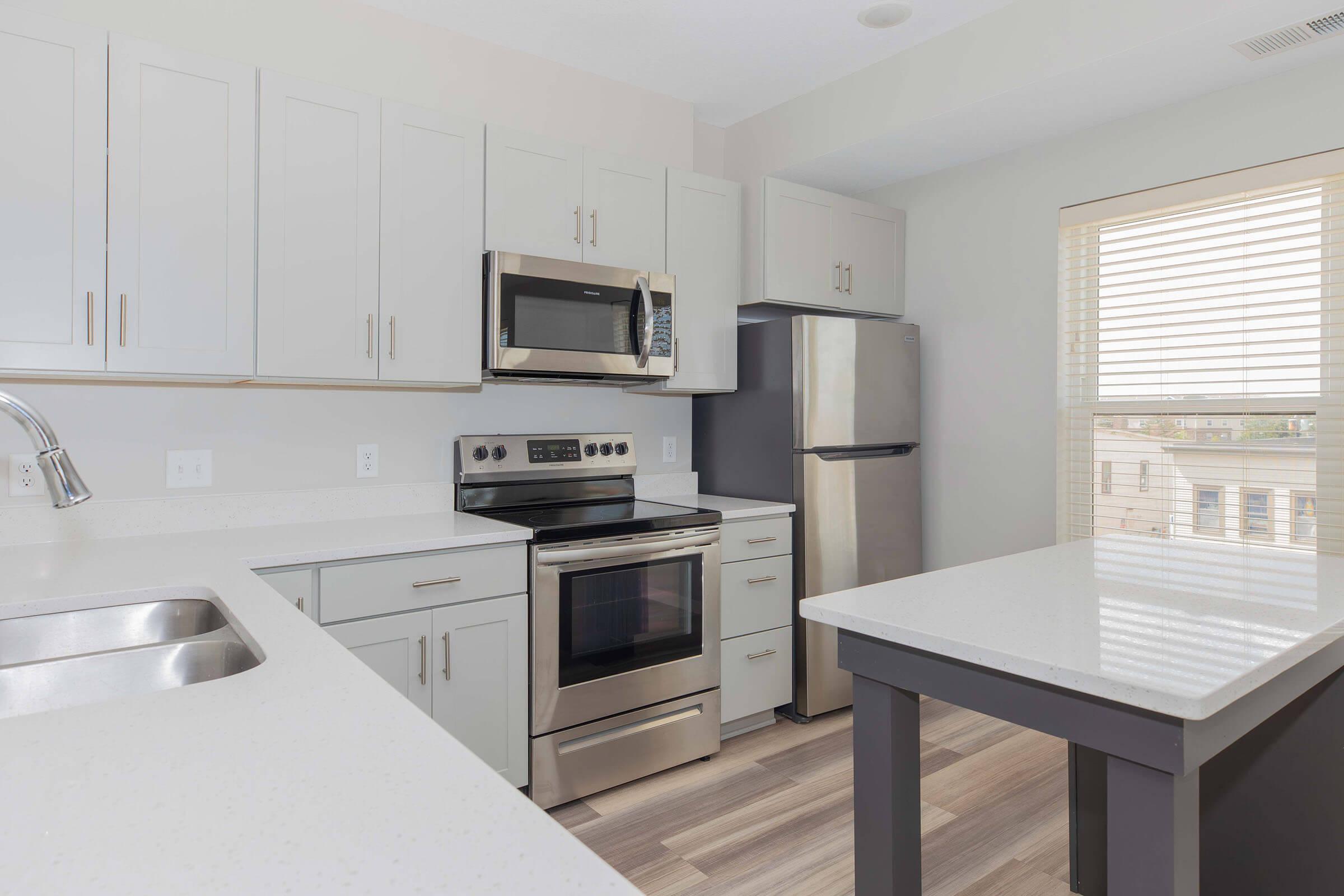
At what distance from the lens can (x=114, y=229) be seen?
1.97 metres

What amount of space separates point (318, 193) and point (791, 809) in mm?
2297

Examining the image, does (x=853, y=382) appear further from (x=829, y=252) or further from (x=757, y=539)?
(x=757, y=539)

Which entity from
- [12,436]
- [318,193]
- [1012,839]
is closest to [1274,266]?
[1012,839]

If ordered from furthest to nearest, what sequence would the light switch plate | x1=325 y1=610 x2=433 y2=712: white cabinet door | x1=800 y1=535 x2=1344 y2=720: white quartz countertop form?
the light switch plate, x1=325 y1=610 x2=433 y2=712: white cabinet door, x1=800 y1=535 x2=1344 y2=720: white quartz countertop

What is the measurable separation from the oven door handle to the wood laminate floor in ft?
2.51

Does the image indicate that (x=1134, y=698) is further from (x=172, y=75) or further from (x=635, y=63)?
(x=635, y=63)

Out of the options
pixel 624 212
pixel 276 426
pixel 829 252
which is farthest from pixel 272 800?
pixel 829 252

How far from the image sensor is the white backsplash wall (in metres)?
2.21

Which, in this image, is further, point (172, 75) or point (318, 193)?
point (318, 193)

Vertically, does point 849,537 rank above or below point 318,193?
below

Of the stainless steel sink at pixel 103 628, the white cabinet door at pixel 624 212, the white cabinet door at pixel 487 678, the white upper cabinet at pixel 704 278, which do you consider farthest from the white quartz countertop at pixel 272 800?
the white upper cabinet at pixel 704 278

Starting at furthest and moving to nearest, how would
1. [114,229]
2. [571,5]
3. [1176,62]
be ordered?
1. [571,5]
2. [1176,62]
3. [114,229]

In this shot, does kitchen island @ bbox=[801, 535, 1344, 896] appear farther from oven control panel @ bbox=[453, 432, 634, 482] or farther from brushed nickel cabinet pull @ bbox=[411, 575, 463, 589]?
oven control panel @ bbox=[453, 432, 634, 482]

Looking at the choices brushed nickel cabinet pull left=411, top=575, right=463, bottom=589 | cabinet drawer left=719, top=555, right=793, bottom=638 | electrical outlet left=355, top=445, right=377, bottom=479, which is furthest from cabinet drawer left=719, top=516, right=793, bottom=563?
electrical outlet left=355, top=445, right=377, bottom=479
